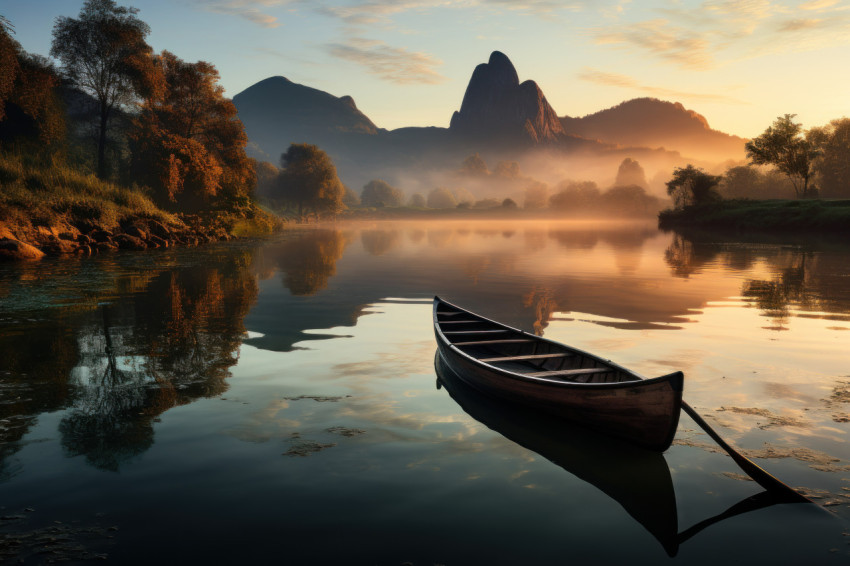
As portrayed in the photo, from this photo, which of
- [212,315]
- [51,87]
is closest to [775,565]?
[212,315]

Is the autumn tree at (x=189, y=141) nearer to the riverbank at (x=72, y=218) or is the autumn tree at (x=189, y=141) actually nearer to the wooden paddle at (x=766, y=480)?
the riverbank at (x=72, y=218)

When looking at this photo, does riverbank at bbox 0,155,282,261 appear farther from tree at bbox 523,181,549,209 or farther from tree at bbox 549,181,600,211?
tree at bbox 523,181,549,209

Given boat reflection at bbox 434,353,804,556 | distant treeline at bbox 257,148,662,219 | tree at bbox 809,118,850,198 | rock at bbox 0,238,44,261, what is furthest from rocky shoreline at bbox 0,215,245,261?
tree at bbox 809,118,850,198

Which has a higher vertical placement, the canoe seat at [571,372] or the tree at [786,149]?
the tree at [786,149]

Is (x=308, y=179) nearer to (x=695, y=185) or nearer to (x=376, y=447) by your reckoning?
(x=695, y=185)

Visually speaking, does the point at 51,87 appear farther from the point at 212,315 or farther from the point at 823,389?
the point at 823,389

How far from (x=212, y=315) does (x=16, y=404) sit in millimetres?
7636

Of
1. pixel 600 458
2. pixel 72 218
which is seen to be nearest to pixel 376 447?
pixel 600 458

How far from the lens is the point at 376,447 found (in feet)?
23.7

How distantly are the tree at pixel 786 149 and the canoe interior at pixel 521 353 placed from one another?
81.6 metres

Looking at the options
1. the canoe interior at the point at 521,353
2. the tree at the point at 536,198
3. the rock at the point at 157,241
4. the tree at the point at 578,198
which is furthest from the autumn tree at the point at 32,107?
the tree at the point at 536,198

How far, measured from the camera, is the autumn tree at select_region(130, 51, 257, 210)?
46.8m

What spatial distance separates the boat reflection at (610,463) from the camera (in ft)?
18.8

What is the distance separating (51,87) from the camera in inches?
1700
